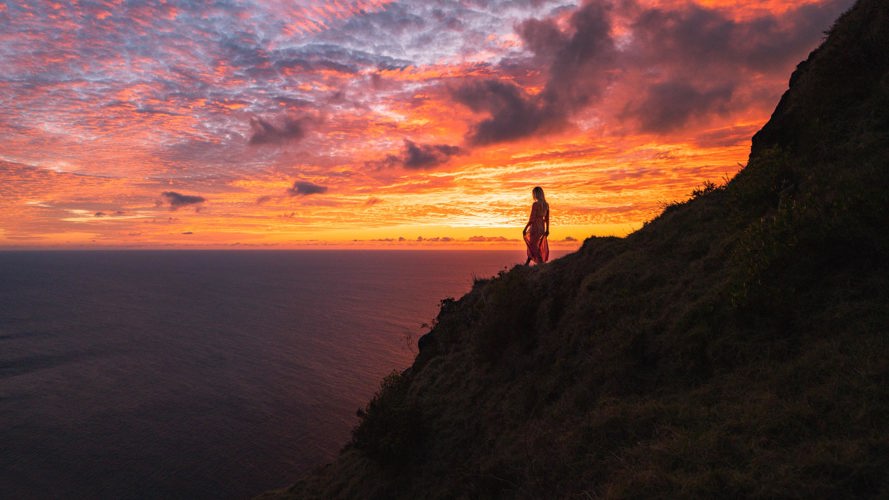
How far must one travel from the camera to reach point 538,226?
2233 centimetres

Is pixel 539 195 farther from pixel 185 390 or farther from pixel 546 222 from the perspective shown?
pixel 185 390

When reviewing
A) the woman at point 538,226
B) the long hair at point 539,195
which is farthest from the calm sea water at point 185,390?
the long hair at point 539,195

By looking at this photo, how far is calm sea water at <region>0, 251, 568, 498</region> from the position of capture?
36.5m

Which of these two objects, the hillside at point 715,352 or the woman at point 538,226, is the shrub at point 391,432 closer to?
the hillside at point 715,352

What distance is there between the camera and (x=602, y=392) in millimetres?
10312

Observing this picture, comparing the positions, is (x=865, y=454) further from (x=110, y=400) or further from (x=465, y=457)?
(x=110, y=400)

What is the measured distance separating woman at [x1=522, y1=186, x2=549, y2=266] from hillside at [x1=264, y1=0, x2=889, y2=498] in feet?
13.9

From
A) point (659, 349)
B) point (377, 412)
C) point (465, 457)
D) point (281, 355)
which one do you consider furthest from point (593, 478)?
point (281, 355)

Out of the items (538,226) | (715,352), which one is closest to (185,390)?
(538,226)

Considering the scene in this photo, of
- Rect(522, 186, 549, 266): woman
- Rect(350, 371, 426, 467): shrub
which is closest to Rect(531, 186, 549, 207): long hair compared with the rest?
Rect(522, 186, 549, 266): woman

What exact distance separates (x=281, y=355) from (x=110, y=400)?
21.7 meters

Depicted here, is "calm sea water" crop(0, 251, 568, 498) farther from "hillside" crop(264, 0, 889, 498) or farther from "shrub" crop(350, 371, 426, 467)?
"hillside" crop(264, 0, 889, 498)

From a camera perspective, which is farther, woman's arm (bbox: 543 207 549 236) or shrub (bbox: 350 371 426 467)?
woman's arm (bbox: 543 207 549 236)

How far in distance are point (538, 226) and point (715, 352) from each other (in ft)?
46.0
